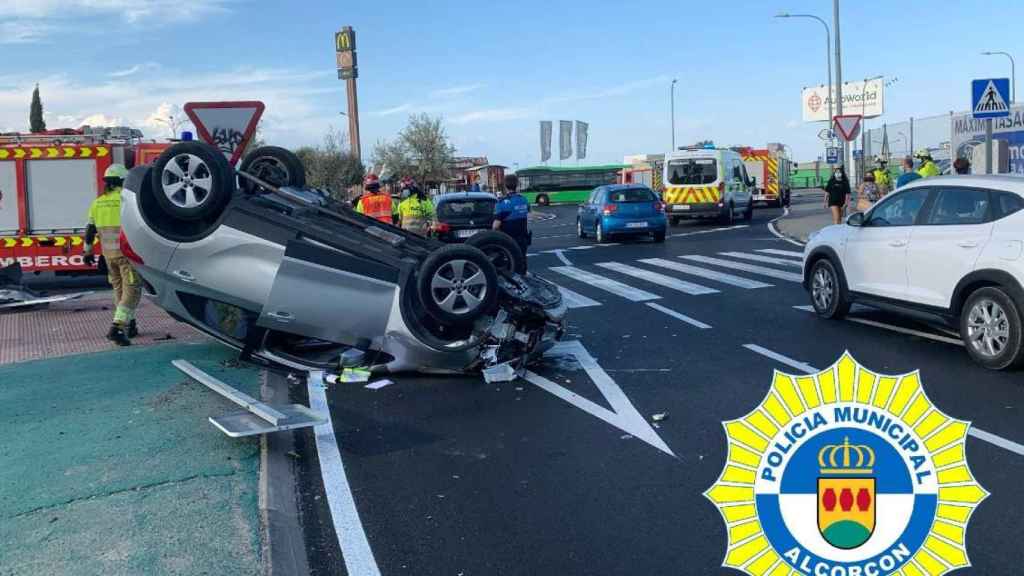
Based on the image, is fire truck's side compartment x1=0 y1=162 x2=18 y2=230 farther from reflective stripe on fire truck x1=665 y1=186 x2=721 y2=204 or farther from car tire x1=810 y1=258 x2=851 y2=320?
reflective stripe on fire truck x1=665 y1=186 x2=721 y2=204

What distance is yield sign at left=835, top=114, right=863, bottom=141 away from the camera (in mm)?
20844

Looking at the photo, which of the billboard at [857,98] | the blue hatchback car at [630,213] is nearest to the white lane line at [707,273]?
the blue hatchback car at [630,213]

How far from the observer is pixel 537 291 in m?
8.28

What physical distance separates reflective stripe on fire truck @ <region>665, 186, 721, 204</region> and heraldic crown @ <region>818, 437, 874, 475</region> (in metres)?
27.4

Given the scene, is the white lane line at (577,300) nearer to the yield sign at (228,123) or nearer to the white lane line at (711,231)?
the yield sign at (228,123)

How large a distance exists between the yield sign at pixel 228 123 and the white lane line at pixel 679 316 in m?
5.28

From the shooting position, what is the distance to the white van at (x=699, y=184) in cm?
2936

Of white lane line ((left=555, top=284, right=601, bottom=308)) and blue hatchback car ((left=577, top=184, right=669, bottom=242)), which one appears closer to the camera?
white lane line ((left=555, top=284, right=601, bottom=308))

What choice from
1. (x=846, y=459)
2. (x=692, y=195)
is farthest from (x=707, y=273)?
(x=692, y=195)

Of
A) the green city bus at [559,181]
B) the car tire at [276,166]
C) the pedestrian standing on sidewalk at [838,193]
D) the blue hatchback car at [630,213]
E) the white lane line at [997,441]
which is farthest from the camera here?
the green city bus at [559,181]

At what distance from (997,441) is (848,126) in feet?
54.3

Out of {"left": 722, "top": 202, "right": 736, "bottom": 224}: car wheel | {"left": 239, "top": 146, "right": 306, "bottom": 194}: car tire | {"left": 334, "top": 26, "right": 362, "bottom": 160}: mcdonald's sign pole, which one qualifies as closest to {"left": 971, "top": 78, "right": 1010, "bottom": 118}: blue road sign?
{"left": 239, "top": 146, "right": 306, "bottom": 194}: car tire

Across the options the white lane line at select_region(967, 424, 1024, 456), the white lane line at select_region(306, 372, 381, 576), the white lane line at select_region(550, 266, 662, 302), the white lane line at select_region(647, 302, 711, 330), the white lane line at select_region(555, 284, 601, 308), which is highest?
the white lane line at select_region(550, 266, 662, 302)

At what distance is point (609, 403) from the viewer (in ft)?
23.2
